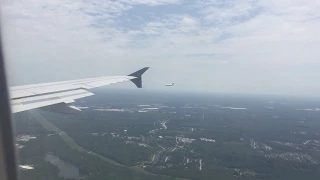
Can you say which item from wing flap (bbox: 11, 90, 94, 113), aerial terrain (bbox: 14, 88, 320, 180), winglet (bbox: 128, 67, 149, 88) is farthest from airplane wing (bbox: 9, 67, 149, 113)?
aerial terrain (bbox: 14, 88, 320, 180)

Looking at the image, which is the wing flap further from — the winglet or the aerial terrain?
the aerial terrain

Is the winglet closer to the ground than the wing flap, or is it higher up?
higher up

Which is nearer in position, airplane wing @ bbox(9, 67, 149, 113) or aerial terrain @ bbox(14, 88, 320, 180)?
airplane wing @ bbox(9, 67, 149, 113)

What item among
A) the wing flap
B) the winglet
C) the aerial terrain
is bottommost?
the aerial terrain

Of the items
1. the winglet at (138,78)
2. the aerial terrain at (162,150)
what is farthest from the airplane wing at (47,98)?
the aerial terrain at (162,150)

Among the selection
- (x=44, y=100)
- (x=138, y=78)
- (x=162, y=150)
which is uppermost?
(x=138, y=78)

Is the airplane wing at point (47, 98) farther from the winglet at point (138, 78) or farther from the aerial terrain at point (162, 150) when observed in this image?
the aerial terrain at point (162, 150)

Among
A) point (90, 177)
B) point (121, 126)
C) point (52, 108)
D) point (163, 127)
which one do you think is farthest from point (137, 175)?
point (163, 127)

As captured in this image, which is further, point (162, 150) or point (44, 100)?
point (162, 150)

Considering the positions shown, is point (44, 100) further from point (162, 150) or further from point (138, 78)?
point (162, 150)

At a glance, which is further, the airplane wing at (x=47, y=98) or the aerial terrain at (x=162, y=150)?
the aerial terrain at (x=162, y=150)

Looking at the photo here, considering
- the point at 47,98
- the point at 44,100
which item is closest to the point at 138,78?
the point at 47,98

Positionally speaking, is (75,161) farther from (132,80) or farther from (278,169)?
(278,169)
